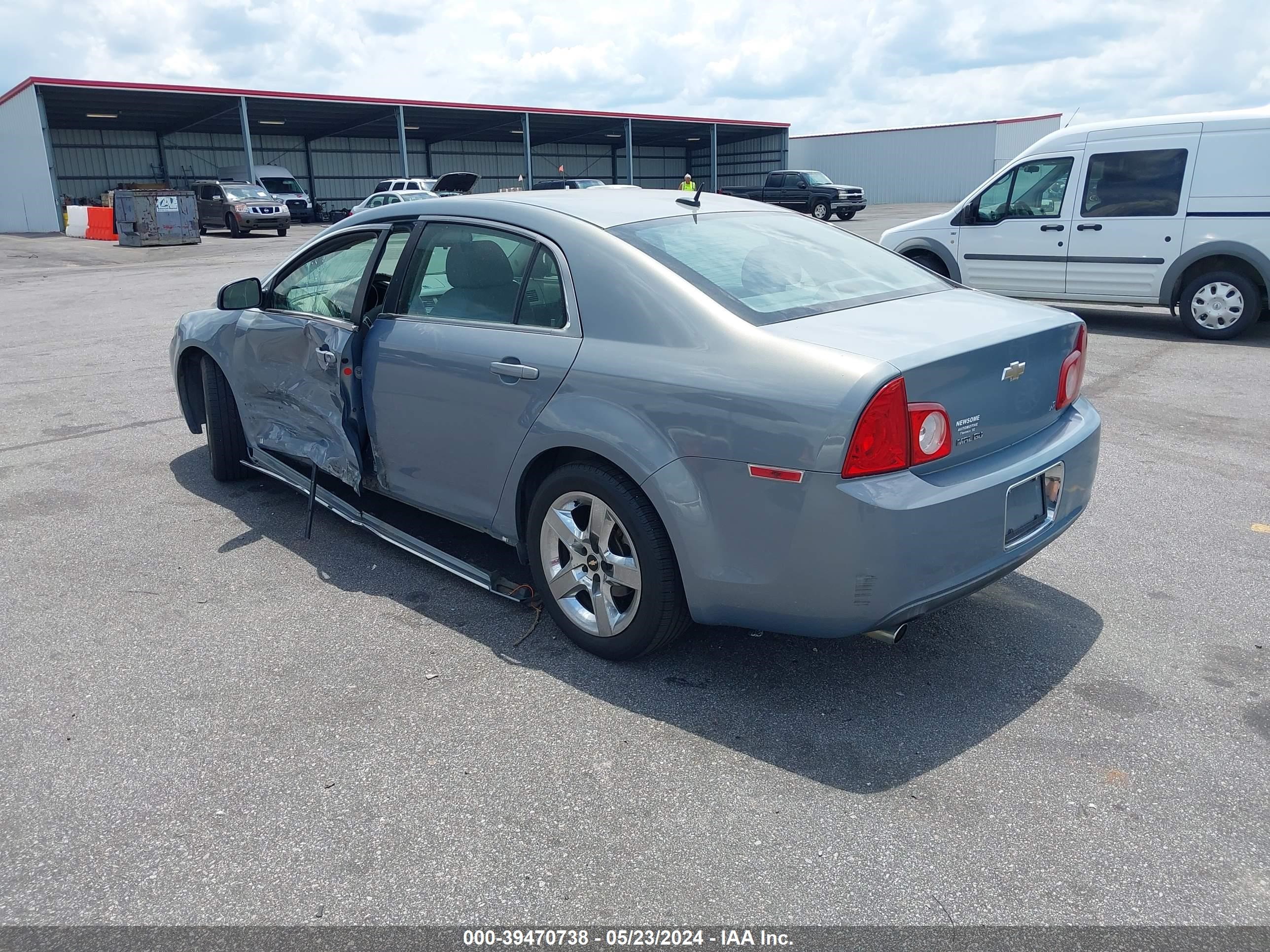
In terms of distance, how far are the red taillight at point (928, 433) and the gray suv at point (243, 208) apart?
32.0 m

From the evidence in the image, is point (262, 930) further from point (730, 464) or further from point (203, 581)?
point (203, 581)

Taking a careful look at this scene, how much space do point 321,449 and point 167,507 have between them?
1.27 metres

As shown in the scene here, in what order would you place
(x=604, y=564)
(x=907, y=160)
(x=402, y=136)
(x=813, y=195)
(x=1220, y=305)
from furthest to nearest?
(x=907, y=160), (x=402, y=136), (x=813, y=195), (x=1220, y=305), (x=604, y=564)

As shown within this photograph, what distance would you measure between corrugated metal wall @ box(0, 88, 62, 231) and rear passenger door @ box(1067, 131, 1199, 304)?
3441 centimetres

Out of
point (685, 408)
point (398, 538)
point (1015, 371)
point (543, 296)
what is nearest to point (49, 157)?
point (398, 538)

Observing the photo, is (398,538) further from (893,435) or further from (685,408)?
(893,435)

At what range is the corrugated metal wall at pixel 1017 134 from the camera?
5166 centimetres

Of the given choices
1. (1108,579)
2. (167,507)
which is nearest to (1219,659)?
(1108,579)

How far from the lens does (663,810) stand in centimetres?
275

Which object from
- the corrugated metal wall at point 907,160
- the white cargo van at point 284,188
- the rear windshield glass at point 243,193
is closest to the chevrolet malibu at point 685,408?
the rear windshield glass at point 243,193

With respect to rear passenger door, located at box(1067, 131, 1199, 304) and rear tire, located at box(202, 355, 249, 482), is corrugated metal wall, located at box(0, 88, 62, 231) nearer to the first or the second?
rear passenger door, located at box(1067, 131, 1199, 304)

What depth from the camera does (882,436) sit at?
2855mm

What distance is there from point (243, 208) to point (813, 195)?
19466 mm

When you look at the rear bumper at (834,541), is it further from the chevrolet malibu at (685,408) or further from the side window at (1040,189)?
the side window at (1040,189)
